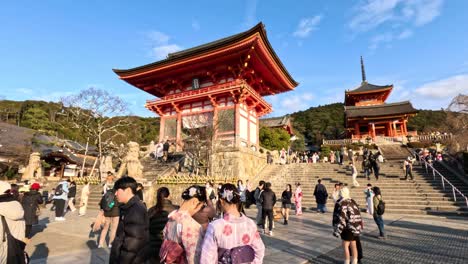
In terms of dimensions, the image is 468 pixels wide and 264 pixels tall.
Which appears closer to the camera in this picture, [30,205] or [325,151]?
[30,205]

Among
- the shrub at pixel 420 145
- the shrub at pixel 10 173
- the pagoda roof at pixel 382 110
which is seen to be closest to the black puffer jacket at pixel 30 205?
the shrub at pixel 10 173

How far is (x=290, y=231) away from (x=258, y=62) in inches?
619

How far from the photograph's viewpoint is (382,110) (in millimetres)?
37344

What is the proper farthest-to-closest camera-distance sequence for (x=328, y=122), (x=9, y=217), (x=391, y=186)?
(x=328, y=122) < (x=391, y=186) < (x=9, y=217)

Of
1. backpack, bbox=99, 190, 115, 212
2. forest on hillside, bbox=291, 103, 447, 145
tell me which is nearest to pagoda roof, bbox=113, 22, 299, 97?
backpack, bbox=99, 190, 115, 212

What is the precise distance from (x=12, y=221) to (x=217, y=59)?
19.2m

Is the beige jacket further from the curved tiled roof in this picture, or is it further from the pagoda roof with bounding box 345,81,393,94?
the pagoda roof with bounding box 345,81,393,94

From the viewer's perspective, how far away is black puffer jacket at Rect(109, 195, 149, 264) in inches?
A: 106

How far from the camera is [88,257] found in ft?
17.6

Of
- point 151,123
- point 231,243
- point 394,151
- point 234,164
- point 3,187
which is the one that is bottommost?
point 231,243

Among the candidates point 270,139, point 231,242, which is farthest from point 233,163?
point 270,139

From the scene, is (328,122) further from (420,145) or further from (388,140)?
(420,145)

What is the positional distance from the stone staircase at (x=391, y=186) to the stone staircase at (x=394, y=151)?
7721 millimetres

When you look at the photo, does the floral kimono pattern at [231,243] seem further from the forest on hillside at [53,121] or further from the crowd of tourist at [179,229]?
the forest on hillside at [53,121]
